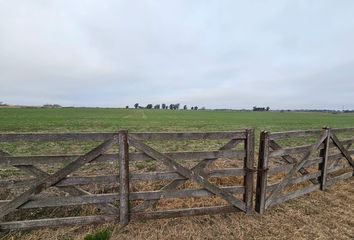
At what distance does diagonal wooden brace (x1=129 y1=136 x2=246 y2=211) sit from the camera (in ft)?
16.5

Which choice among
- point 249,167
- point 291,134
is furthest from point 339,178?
point 249,167

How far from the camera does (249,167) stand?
5.73 metres

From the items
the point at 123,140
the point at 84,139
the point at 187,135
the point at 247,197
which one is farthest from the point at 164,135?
the point at 247,197

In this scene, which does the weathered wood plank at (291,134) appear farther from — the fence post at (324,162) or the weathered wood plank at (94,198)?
the weathered wood plank at (94,198)

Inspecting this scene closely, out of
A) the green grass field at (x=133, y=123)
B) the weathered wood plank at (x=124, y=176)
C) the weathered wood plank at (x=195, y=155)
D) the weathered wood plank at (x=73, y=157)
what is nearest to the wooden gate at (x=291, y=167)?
the weathered wood plank at (x=195, y=155)

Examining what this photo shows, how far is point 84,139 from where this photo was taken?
4926mm

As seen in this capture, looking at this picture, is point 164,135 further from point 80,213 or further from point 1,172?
point 1,172

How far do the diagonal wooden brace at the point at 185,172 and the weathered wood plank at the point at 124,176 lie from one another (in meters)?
0.14

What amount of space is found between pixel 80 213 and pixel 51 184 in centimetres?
108

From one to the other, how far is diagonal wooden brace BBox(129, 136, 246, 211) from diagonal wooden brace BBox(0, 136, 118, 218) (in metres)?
0.48

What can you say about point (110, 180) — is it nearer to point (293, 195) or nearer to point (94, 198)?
point (94, 198)

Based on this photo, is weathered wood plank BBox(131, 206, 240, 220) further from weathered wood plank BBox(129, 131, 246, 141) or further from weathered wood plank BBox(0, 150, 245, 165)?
weathered wood plank BBox(129, 131, 246, 141)

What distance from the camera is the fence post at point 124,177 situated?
196 inches

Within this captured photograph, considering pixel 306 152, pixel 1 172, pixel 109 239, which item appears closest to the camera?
pixel 109 239
